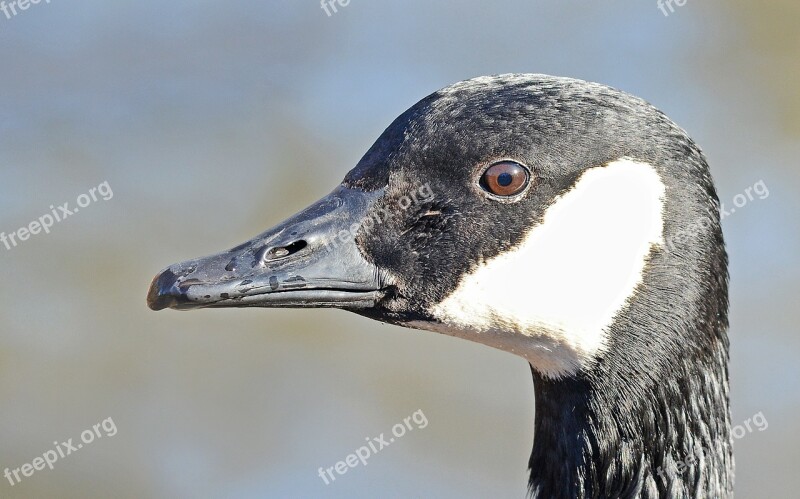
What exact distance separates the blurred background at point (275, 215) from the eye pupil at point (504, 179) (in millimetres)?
4627

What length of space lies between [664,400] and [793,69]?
7968 millimetres

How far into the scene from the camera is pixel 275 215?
9102 millimetres

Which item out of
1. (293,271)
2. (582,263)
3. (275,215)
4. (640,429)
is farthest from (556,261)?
(275,215)

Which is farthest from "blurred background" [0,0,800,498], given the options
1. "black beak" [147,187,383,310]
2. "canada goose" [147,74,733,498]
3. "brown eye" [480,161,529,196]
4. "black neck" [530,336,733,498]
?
"brown eye" [480,161,529,196]

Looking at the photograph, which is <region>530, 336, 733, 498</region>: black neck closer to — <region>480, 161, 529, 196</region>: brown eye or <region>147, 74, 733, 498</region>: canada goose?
<region>147, 74, 733, 498</region>: canada goose

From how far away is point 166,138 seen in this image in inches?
390

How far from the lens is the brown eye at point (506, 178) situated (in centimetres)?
316

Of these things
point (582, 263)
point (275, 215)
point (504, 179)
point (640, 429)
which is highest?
point (275, 215)

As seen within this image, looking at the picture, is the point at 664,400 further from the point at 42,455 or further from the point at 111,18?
→ the point at 111,18

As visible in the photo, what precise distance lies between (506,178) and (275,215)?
6.09m

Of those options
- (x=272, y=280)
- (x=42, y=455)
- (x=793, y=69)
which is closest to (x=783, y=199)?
(x=793, y=69)

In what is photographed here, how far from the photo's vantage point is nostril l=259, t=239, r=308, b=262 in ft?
10.4

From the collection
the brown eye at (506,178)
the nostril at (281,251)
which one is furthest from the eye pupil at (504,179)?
the nostril at (281,251)

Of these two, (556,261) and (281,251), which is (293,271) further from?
(556,261)
